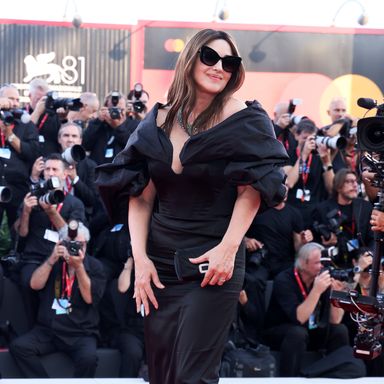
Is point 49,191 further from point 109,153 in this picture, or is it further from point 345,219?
point 345,219

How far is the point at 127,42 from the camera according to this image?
43.8 feet

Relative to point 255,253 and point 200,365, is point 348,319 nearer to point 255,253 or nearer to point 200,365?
point 255,253

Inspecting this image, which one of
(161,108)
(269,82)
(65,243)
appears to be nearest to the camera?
(161,108)

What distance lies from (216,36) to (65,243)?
354 cm

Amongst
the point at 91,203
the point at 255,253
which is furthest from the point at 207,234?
the point at 91,203

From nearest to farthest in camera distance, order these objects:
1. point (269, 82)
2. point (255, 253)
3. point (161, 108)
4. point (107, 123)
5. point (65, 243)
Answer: point (161, 108) → point (65, 243) → point (255, 253) → point (107, 123) → point (269, 82)

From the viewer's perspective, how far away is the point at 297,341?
7.07 metres

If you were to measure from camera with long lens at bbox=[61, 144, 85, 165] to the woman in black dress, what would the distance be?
3.92 m

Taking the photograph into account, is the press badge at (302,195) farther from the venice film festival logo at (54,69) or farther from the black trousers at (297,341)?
the venice film festival logo at (54,69)

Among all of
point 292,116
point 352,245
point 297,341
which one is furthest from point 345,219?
point 292,116

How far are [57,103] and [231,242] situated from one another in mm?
4933

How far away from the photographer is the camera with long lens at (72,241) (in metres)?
6.63

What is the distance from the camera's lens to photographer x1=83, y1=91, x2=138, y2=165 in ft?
26.4

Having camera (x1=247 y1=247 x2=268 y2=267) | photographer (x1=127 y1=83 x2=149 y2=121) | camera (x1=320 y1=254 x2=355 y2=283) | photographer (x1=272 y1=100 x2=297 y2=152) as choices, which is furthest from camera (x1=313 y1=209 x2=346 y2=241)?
photographer (x1=127 y1=83 x2=149 y2=121)
